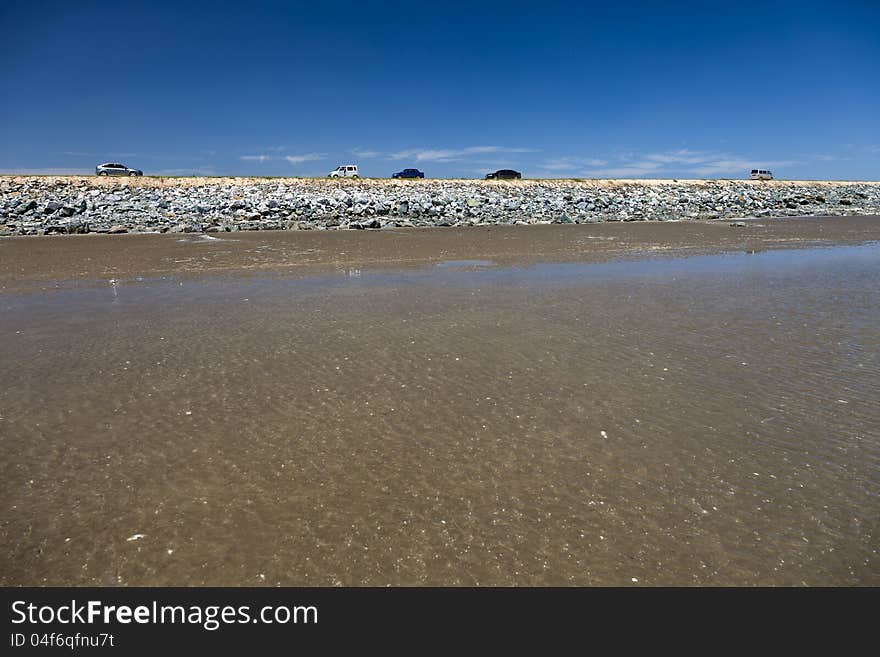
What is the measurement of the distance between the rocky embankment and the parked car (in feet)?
8.72

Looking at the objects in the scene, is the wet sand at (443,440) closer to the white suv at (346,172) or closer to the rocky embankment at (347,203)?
the rocky embankment at (347,203)

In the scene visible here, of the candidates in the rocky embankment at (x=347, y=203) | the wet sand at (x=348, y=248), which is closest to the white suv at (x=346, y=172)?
the rocky embankment at (x=347, y=203)

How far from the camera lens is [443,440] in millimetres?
4711

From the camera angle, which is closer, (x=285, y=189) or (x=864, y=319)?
(x=864, y=319)

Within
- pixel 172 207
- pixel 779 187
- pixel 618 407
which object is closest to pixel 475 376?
pixel 618 407

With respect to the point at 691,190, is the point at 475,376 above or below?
below

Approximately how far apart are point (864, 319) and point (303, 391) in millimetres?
9183

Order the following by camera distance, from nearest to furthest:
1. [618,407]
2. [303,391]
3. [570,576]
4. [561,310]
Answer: [570,576] → [618,407] → [303,391] → [561,310]

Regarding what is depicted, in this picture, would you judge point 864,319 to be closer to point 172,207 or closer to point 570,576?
point 570,576

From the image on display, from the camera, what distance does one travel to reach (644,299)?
10.7 m

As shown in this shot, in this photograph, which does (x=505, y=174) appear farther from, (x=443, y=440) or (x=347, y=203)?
(x=443, y=440)

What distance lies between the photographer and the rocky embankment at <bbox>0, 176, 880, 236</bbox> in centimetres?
2731

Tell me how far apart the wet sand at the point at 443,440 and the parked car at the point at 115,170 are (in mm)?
34255
